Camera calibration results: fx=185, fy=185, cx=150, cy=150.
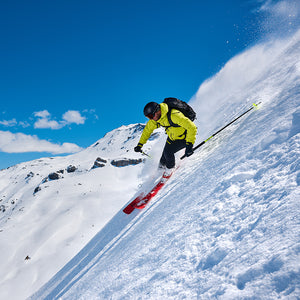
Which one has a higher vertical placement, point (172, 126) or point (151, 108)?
point (151, 108)

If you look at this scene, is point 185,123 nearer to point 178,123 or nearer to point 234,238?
point 178,123

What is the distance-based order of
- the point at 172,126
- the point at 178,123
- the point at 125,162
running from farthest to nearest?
the point at 125,162, the point at 172,126, the point at 178,123

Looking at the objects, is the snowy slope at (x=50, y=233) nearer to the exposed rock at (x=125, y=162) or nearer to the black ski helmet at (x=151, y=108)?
the black ski helmet at (x=151, y=108)

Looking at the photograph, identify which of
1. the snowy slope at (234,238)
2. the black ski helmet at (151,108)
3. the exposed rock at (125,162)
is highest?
the exposed rock at (125,162)

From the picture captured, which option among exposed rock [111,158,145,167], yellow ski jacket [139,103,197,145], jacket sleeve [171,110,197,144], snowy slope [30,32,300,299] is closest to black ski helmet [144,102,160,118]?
yellow ski jacket [139,103,197,145]

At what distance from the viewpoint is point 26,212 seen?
27.5 metres

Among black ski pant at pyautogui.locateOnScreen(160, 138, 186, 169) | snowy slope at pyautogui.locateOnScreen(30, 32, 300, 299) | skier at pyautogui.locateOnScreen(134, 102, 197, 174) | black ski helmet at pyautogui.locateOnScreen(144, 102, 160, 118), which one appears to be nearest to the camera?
snowy slope at pyautogui.locateOnScreen(30, 32, 300, 299)

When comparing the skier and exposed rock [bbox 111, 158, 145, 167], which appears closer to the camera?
the skier

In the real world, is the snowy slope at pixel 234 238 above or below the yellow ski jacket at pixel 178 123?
below

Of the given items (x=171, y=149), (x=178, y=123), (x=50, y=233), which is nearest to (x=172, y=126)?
(x=178, y=123)

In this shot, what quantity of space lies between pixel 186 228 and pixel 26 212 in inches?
1270

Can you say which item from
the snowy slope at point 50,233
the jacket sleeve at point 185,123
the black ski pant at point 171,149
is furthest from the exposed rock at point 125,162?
the jacket sleeve at point 185,123

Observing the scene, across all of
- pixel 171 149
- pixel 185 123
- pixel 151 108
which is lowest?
pixel 171 149

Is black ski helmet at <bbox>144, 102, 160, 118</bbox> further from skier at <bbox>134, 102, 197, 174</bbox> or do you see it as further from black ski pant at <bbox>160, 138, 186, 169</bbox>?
black ski pant at <bbox>160, 138, 186, 169</bbox>
